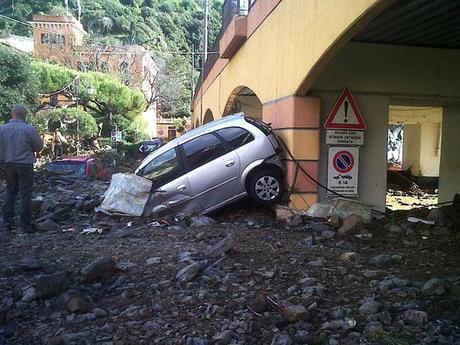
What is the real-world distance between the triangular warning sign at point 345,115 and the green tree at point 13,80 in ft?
58.7

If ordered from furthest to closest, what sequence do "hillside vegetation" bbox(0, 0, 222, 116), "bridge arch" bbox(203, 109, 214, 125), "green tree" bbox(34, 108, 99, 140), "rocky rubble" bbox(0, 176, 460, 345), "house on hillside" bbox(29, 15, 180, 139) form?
"hillside vegetation" bbox(0, 0, 222, 116) < "house on hillside" bbox(29, 15, 180, 139) < "green tree" bbox(34, 108, 99, 140) < "bridge arch" bbox(203, 109, 214, 125) < "rocky rubble" bbox(0, 176, 460, 345)

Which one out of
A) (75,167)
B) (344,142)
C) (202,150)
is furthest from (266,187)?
(75,167)

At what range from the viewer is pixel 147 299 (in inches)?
161

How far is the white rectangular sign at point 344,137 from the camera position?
8125mm

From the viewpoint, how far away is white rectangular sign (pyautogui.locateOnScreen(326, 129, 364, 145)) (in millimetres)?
8125

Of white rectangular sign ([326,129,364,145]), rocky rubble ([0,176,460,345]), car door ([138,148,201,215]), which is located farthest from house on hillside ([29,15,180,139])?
rocky rubble ([0,176,460,345])

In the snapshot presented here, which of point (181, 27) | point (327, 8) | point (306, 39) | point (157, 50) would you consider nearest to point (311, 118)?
point (306, 39)

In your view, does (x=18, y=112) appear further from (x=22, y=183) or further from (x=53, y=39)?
(x=53, y=39)

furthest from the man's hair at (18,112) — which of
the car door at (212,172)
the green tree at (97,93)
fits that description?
the green tree at (97,93)

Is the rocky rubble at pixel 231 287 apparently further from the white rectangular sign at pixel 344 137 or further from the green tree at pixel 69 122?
the green tree at pixel 69 122

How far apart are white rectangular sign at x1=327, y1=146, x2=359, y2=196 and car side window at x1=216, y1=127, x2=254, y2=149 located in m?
1.44

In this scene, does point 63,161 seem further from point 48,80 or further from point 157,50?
point 157,50

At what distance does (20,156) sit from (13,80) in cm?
1766

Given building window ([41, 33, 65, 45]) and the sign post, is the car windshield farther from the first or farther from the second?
building window ([41, 33, 65, 45])
